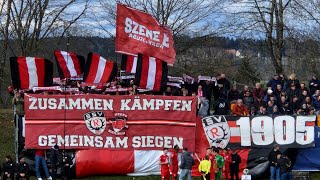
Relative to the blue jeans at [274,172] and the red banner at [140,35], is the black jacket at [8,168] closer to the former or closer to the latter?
the red banner at [140,35]

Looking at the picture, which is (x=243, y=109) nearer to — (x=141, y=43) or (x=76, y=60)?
(x=141, y=43)

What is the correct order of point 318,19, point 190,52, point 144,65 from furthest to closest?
point 190,52 < point 318,19 < point 144,65

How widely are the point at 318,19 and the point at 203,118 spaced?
46.3 ft

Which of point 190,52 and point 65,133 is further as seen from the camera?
point 190,52

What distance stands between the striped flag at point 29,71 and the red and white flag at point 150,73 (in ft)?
10.4

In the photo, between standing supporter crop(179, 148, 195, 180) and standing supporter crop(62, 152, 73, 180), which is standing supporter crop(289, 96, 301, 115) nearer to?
standing supporter crop(179, 148, 195, 180)

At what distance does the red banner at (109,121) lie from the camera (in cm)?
2250

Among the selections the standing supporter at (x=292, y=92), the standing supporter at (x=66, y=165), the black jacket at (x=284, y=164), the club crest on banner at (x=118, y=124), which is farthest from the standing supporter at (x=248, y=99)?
the standing supporter at (x=66, y=165)

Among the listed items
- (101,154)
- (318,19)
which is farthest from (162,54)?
(318,19)

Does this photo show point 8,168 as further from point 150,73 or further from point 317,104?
point 317,104

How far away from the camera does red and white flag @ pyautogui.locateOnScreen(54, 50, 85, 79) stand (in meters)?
22.2

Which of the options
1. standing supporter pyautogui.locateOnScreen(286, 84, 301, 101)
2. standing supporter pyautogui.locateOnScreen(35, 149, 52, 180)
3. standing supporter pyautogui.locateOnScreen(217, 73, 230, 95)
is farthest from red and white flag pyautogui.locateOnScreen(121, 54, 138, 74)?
standing supporter pyautogui.locateOnScreen(286, 84, 301, 101)

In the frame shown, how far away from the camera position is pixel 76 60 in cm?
2288

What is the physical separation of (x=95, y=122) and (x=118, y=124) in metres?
0.84
